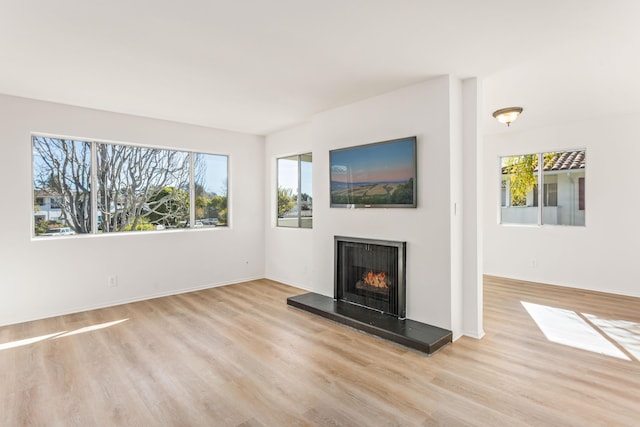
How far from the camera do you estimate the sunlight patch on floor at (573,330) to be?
3168 millimetres

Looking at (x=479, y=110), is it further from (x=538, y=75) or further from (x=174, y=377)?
(x=174, y=377)

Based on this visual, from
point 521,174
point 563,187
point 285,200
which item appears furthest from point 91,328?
point 563,187

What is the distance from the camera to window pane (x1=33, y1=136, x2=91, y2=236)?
421cm

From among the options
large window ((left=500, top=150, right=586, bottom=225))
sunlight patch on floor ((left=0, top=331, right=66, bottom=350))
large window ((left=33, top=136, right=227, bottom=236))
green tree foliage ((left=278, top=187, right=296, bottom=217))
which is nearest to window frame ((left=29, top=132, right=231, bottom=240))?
large window ((left=33, top=136, right=227, bottom=236))

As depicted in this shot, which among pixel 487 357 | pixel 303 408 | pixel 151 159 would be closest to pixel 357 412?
pixel 303 408

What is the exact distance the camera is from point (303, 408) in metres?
2.28

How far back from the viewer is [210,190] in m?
5.73

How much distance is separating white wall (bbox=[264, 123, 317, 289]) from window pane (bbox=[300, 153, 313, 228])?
134mm

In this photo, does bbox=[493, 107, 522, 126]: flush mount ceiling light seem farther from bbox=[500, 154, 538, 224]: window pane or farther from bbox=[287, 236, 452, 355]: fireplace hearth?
bbox=[500, 154, 538, 224]: window pane

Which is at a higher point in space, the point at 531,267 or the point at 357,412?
the point at 531,267

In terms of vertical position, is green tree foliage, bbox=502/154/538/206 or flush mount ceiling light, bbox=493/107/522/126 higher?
flush mount ceiling light, bbox=493/107/522/126

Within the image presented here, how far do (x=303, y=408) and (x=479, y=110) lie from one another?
318 cm

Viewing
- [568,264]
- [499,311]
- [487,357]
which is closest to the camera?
[487,357]

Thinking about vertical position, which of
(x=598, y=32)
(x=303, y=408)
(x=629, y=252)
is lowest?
(x=303, y=408)
